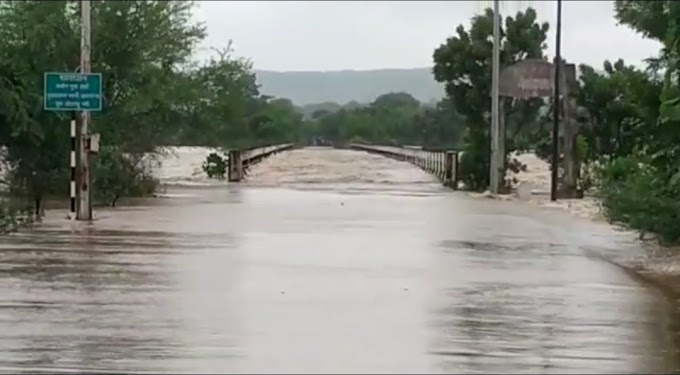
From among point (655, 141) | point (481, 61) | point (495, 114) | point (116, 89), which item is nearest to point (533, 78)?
point (495, 114)

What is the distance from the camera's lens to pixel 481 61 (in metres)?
54.4

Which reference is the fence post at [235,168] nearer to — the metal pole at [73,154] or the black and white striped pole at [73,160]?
the black and white striped pole at [73,160]

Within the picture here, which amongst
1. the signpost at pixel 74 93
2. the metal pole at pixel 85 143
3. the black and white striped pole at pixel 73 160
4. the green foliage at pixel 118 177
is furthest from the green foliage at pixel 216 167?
the signpost at pixel 74 93

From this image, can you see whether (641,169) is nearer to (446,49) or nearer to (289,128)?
(446,49)

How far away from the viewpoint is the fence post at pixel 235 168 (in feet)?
193

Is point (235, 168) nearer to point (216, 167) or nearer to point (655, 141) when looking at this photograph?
point (216, 167)

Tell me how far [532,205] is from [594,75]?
403 inches

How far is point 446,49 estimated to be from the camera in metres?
55.1

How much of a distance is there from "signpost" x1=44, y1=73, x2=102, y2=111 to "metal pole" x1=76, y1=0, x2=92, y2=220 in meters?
0.53

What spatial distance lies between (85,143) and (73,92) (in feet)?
3.36

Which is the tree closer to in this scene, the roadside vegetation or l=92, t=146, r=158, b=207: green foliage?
the roadside vegetation

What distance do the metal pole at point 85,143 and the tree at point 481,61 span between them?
2633cm

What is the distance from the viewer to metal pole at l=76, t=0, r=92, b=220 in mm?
28547

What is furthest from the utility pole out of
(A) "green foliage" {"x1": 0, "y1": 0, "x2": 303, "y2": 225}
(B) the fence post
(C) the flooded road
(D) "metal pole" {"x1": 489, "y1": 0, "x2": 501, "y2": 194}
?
(B) the fence post
